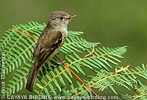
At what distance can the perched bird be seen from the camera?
3.27 metres

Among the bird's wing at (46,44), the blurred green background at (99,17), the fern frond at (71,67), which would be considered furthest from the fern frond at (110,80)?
the blurred green background at (99,17)

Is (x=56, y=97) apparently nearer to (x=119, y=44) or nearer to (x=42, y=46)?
(x=42, y=46)

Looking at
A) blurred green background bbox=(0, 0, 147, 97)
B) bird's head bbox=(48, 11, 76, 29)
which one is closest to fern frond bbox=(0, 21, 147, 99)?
bird's head bbox=(48, 11, 76, 29)

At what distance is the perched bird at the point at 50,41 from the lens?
3265 mm

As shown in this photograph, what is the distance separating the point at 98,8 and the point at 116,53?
6294 mm

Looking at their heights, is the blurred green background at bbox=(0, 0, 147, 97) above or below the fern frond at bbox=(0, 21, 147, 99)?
above

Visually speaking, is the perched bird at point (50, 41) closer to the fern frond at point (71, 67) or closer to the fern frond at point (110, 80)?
the fern frond at point (71, 67)

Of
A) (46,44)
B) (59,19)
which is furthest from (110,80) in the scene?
(59,19)

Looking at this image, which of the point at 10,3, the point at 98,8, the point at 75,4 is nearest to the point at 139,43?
the point at 98,8

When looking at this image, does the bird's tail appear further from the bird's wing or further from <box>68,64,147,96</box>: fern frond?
<box>68,64,147,96</box>: fern frond

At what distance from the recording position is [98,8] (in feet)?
31.0

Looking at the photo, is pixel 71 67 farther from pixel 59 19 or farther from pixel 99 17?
pixel 99 17

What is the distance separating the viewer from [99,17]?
29.8 feet

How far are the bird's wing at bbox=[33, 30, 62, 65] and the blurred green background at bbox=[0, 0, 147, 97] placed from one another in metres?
4.07
